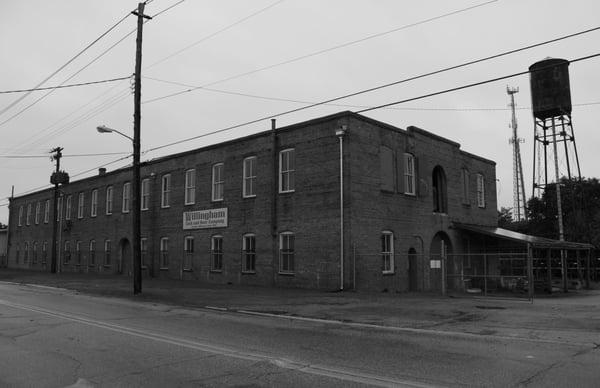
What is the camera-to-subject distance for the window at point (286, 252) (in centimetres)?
2544

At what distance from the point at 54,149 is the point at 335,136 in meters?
30.6

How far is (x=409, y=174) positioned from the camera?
91.2 feet

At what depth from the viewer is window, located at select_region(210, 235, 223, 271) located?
29737 mm

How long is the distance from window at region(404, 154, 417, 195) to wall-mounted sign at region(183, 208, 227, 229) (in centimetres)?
975

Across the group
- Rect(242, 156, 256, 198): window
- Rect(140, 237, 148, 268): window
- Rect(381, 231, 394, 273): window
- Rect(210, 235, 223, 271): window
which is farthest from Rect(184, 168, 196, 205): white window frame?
Rect(381, 231, 394, 273): window

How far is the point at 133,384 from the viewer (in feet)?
23.1

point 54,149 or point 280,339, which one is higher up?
point 54,149

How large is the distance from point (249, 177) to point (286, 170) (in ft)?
9.61

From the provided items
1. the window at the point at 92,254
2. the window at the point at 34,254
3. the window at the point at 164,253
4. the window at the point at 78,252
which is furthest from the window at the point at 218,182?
the window at the point at 34,254

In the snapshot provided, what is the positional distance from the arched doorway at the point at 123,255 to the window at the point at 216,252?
1104 centimetres

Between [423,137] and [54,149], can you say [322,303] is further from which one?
[54,149]

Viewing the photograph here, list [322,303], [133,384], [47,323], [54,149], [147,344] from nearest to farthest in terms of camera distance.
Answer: [133,384], [147,344], [47,323], [322,303], [54,149]

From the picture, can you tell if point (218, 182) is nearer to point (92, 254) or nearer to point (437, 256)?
point (437, 256)

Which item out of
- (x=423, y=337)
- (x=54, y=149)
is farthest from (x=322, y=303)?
(x=54, y=149)
